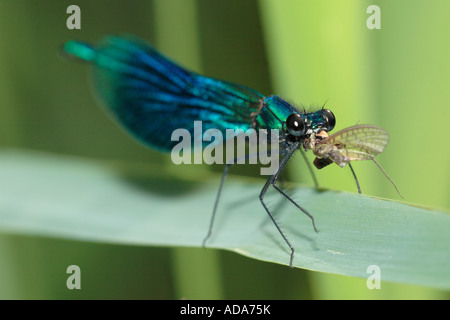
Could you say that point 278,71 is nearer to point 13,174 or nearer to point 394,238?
point 394,238

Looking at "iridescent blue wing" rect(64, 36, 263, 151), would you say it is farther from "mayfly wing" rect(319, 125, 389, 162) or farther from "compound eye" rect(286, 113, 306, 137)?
"mayfly wing" rect(319, 125, 389, 162)

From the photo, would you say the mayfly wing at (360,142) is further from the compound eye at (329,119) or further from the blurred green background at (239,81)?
the compound eye at (329,119)

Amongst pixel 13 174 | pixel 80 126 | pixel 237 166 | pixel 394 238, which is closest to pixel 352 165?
pixel 394 238

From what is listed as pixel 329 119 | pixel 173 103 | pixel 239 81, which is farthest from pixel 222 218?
pixel 239 81

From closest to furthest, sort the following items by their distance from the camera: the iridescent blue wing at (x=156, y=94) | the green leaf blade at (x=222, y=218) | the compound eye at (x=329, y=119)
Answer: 1. the green leaf blade at (x=222, y=218)
2. the compound eye at (x=329, y=119)
3. the iridescent blue wing at (x=156, y=94)

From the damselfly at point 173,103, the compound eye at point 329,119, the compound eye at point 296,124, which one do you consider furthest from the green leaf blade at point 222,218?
the compound eye at point 329,119

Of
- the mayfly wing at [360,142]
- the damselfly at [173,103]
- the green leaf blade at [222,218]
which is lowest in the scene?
the green leaf blade at [222,218]

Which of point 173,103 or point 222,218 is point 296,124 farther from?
point 173,103
